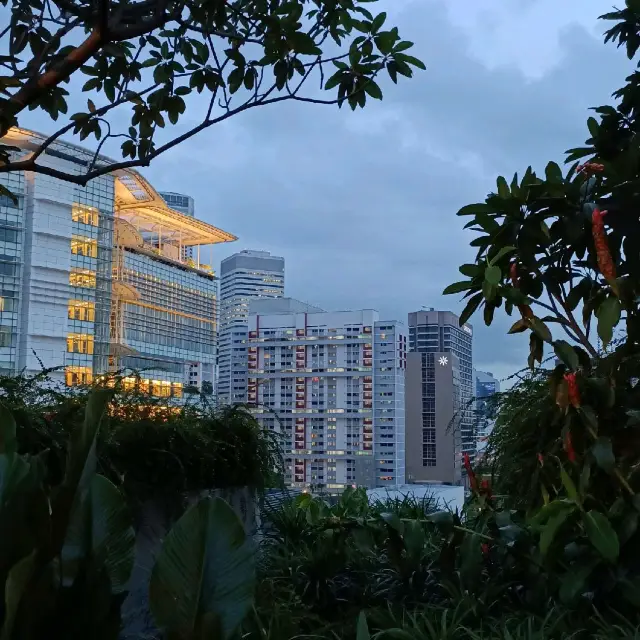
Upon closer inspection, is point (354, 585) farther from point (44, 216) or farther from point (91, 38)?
point (44, 216)

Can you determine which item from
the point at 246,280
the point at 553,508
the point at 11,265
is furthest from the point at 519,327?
the point at 246,280

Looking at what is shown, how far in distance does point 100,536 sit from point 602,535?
121cm

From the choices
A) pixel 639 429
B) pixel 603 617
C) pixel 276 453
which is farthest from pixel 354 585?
pixel 639 429

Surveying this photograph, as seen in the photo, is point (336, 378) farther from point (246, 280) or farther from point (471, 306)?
point (246, 280)

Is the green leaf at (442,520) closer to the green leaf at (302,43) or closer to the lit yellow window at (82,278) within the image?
the green leaf at (302,43)

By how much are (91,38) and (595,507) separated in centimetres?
168

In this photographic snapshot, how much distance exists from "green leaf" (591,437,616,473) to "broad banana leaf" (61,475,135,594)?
45.0 inches

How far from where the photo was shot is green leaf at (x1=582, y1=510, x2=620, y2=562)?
1.66 meters

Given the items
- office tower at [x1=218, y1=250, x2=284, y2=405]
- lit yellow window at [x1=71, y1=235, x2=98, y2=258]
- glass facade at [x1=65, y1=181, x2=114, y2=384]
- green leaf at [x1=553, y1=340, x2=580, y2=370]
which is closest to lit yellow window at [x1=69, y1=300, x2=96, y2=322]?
glass facade at [x1=65, y1=181, x2=114, y2=384]

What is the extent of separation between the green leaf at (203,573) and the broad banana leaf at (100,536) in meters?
0.12

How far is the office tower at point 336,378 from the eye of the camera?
2139cm

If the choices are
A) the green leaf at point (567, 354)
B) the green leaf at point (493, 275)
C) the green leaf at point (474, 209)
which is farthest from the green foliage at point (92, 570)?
the green leaf at point (474, 209)

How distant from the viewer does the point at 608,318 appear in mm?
1678

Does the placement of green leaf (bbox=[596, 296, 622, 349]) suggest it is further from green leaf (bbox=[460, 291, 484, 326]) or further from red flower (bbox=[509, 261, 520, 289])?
green leaf (bbox=[460, 291, 484, 326])
